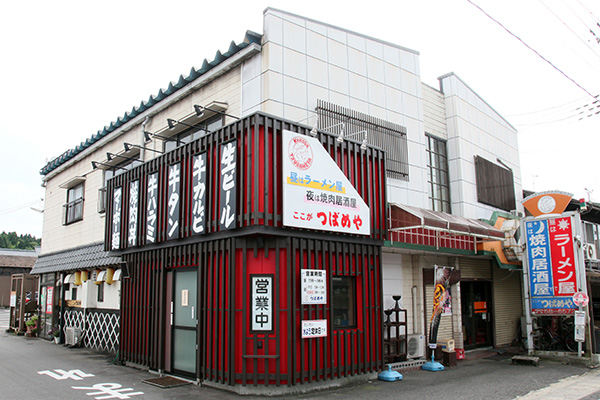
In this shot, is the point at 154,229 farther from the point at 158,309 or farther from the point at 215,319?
the point at 215,319

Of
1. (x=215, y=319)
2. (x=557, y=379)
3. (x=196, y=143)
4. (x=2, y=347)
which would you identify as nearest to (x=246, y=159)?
(x=196, y=143)

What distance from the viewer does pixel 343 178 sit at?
10547mm

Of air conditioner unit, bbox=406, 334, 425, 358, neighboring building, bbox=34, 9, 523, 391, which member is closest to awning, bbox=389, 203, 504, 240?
neighboring building, bbox=34, 9, 523, 391

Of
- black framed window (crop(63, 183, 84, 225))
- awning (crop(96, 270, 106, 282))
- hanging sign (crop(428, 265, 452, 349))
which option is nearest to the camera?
hanging sign (crop(428, 265, 452, 349))

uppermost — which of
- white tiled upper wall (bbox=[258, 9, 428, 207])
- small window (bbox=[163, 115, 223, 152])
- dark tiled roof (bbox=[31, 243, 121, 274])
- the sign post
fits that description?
white tiled upper wall (bbox=[258, 9, 428, 207])

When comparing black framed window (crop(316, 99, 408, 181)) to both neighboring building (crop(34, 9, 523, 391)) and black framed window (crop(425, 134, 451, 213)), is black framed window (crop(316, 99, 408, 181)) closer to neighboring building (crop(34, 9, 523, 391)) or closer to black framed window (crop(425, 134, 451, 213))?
neighboring building (crop(34, 9, 523, 391))

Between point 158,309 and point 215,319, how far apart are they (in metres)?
2.59

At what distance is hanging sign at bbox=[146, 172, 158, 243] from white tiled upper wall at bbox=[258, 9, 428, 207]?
322 cm

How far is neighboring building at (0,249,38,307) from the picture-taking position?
4444cm

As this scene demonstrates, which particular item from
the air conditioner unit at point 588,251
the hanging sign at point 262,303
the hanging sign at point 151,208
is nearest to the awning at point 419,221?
the hanging sign at point 262,303

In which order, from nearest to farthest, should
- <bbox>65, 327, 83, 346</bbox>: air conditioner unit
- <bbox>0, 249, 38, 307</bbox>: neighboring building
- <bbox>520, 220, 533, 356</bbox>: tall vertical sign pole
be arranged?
<bbox>520, 220, 533, 356</bbox>: tall vertical sign pole < <bbox>65, 327, 83, 346</bbox>: air conditioner unit < <bbox>0, 249, 38, 307</bbox>: neighboring building

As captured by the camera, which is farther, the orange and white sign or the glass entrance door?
the orange and white sign

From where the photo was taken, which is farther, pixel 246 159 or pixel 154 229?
pixel 154 229

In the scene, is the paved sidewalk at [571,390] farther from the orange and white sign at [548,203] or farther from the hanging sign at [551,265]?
the orange and white sign at [548,203]
